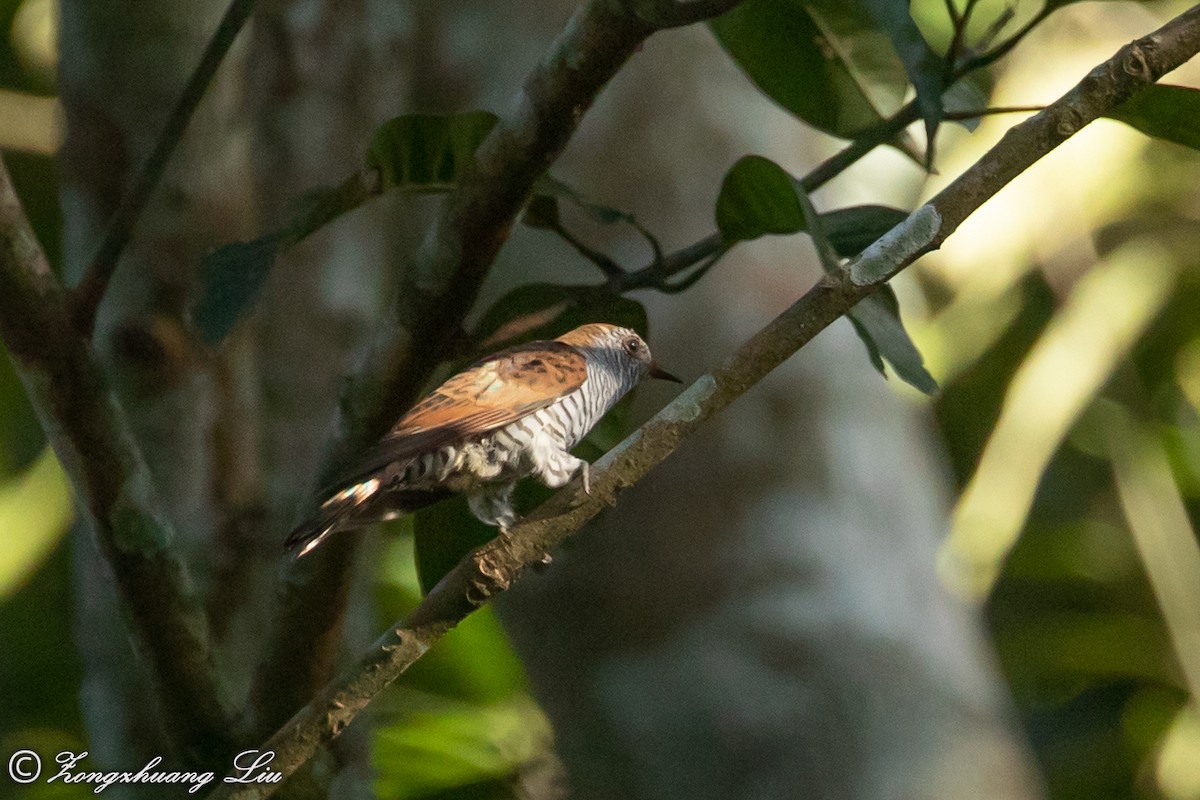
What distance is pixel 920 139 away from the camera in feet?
14.1

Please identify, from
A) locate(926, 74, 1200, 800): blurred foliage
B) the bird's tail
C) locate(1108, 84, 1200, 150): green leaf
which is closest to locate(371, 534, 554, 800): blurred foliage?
the bird's tail

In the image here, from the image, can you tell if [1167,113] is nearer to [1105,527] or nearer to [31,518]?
[1105,527]

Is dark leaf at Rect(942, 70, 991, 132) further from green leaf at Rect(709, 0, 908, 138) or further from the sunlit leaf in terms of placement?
the sunlit leaf

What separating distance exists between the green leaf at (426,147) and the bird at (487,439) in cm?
31

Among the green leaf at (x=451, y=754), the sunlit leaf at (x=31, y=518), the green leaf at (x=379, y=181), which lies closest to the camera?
the green leaf at (x=379, y=181)

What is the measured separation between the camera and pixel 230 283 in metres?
1.72

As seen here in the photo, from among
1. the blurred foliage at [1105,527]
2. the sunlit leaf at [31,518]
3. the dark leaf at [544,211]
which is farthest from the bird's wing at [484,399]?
the blurred foliage at [1105,527]

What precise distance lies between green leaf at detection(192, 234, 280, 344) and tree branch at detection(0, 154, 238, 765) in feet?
0.53

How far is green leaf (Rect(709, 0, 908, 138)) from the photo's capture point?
2.02m

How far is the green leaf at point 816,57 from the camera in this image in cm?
202

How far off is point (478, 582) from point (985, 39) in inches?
46.3

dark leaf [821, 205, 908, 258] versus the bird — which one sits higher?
dark leaf [821, 205, 908, 258]

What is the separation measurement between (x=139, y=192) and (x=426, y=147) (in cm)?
44

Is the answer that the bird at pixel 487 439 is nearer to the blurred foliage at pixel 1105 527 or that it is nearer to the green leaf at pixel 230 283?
the green leaf at pixel 230 283
